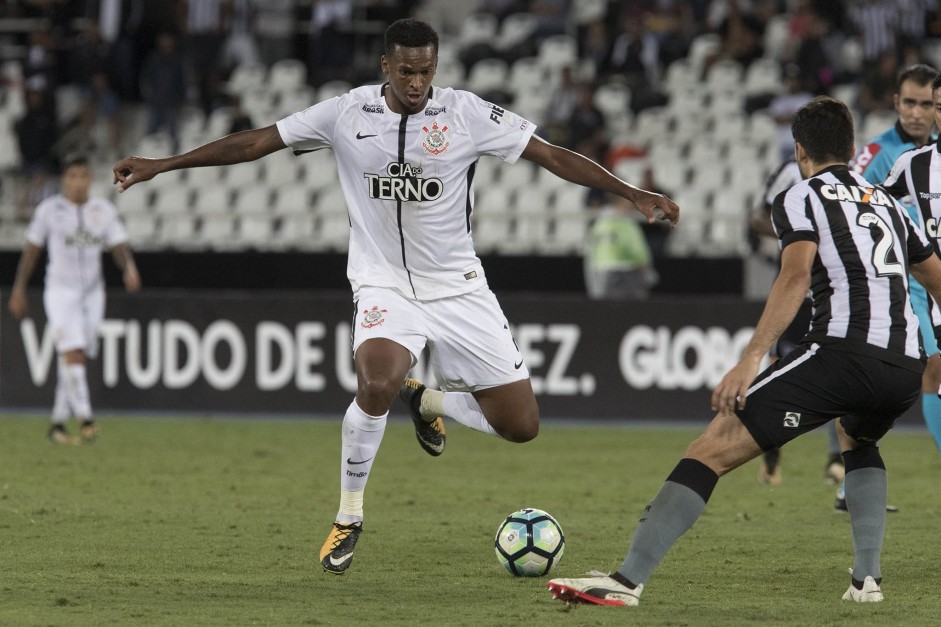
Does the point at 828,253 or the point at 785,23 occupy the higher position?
the point at 785,23

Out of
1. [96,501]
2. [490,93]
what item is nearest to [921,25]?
[490,93]

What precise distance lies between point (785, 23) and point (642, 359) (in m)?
7.09

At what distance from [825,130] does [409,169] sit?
78.4 inches

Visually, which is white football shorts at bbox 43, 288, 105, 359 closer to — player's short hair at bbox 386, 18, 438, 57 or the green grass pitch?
the green grass pitch

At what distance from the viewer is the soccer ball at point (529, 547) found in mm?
6473

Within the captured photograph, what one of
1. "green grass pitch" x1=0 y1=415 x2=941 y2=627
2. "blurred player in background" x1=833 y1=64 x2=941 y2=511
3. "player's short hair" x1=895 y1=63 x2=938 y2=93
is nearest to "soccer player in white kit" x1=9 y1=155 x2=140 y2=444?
"green grass pitch" x1=0 y1=415 x2=941 y2=627

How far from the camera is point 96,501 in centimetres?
902

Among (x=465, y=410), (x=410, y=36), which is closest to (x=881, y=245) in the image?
(x=410, y=36)

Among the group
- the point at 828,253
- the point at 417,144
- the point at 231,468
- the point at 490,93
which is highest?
the point at 490,93

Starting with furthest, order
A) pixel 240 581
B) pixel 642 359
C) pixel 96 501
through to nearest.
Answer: pixel 642 359 < pixel 96 501 < pixel 240 581

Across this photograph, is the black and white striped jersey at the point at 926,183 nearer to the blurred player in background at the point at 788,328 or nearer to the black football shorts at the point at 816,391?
the black football shorts at the point at 816,391

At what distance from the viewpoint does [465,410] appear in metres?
7.54

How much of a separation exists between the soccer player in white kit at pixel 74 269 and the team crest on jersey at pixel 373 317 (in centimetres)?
637

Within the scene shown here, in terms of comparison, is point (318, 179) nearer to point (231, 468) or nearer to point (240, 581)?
point (231, 468)
